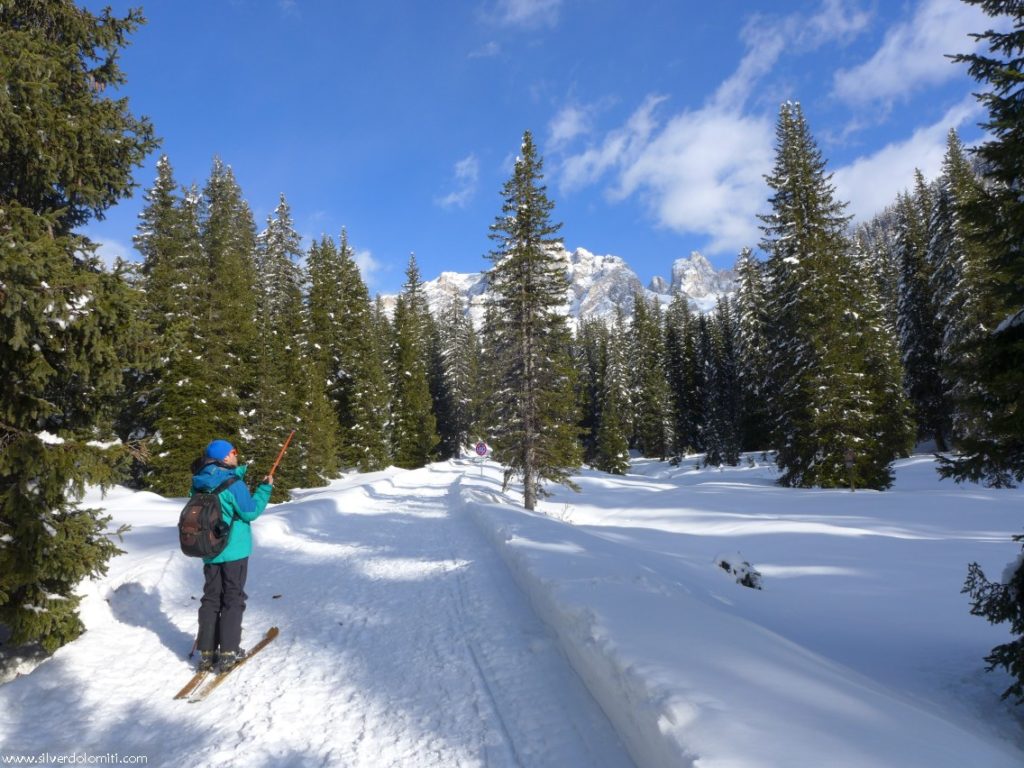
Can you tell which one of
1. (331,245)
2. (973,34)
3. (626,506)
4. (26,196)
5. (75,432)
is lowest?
(626,506)

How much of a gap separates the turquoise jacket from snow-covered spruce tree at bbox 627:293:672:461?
5436 cm

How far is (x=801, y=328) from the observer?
74.0 ft

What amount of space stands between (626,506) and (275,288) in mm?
34583

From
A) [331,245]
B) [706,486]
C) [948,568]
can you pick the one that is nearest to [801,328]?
[706,486]

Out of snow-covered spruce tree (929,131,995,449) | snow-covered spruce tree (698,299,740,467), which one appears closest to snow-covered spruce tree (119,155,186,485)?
snow-covered spruce tree (929,131,995,449)

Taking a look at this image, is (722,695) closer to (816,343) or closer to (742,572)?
(742,572)

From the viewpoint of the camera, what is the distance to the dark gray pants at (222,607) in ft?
16.8

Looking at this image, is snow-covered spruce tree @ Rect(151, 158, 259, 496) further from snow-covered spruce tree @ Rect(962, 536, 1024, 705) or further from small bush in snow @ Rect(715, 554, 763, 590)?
snow-covered spruce tree @ Rect(962, 536, 1024, 705)

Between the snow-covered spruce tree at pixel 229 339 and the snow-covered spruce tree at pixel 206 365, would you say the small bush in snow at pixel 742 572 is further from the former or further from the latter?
the snow-covered spruce tree at pixel 229 339

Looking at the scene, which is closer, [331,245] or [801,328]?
[801,328]

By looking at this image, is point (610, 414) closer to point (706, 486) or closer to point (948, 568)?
point (706, 486)

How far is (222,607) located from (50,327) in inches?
135

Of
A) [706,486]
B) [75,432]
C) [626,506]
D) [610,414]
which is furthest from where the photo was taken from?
[610,414]

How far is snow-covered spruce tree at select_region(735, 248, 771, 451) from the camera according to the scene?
1531 inches
